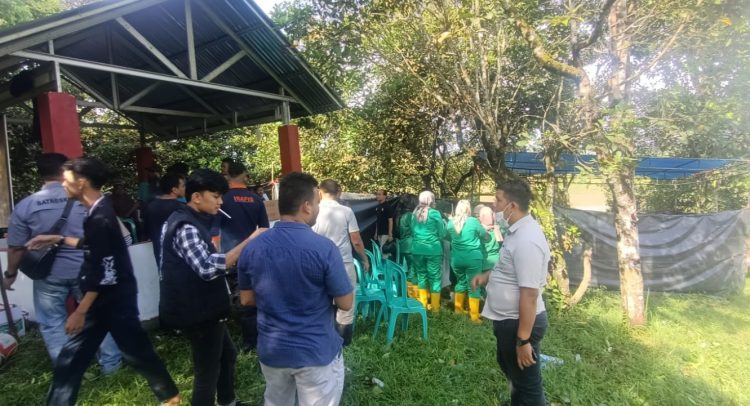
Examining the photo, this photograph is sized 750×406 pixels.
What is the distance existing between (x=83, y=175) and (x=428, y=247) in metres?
3.76

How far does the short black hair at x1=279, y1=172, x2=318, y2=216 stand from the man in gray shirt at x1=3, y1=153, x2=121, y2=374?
6.03ft

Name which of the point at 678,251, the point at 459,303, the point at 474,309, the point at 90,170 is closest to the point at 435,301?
the point at 459,303

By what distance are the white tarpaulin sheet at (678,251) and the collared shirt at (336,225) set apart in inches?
182

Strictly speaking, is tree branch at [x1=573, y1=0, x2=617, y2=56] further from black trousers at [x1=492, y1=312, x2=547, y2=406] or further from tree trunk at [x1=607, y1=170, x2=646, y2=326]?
black trousers at [x1=492, y1=312, x2=547, y2=406]

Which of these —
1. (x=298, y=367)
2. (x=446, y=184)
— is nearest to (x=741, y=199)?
(x=446, y=184)

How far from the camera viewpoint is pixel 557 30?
6.82 m

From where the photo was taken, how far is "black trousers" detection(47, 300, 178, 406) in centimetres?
246

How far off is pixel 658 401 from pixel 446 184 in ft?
24.6

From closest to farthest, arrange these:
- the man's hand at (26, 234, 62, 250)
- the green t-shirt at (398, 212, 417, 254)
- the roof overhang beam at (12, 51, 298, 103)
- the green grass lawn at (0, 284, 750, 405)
A: 1. the man's hand at (26, 234, 62, 250)
2. the green grass lawn at (0, 284, 750, 405)
3. the roof overhang beam at (12, 51, 298, 103)
4. the green t-shirt at (398, 212, 417, 254)

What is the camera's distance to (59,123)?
394 centimetres

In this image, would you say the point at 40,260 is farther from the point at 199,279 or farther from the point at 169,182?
the point at 199,279

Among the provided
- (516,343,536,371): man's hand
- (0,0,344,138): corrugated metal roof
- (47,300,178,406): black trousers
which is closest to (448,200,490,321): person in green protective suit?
(516,343,536,371): man's hand

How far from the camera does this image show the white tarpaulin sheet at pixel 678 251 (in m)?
6.91

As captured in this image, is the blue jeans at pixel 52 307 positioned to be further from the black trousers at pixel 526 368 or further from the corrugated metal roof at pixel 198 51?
the black trousers at pixel 526 368
